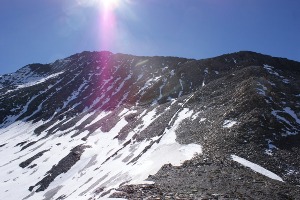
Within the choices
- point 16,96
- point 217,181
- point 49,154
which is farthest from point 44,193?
point 16,96

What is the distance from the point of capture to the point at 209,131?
139 feet

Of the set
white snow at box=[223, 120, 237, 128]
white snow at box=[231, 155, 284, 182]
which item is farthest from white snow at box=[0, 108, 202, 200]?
white snow at box=[223, 120, 237, 128]

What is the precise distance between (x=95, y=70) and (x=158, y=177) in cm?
14107

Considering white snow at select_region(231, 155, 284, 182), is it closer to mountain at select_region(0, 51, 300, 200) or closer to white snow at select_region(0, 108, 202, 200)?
mountain at select_region(0, 51, 300, 200)

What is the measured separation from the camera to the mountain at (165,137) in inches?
1094

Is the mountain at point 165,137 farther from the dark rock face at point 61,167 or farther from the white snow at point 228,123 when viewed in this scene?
the dark rock face at point 61,167

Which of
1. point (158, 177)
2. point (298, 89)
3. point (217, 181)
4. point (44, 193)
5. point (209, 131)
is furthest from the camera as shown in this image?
point (298, 89)

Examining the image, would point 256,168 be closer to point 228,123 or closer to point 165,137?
point 228,123

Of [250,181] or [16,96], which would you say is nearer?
[250,181]

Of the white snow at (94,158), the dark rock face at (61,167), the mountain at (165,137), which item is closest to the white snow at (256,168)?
the mountain at (165,137)

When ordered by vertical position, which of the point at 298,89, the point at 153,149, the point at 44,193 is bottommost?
the point at 44,193

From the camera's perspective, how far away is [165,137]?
48656 mm

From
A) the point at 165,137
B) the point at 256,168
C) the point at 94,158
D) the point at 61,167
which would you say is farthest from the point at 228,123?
the point at 61,167

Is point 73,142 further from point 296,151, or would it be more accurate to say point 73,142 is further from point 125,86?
point 296,151
